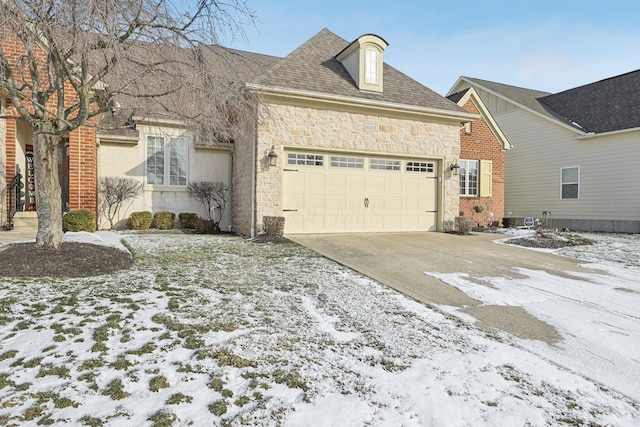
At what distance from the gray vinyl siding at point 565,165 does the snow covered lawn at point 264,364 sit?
1323 centimetres

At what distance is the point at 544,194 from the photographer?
A: 53.8ft

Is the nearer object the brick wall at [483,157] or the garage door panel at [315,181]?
the garage door panel at [315,181]

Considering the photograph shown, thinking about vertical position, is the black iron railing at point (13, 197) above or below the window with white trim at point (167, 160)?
below

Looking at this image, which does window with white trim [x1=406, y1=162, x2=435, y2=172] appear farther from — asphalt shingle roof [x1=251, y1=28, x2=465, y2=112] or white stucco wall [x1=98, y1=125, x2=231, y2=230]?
white stucco wall [x1=98, y1=125, x2=231, y2=230]

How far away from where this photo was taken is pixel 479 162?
15.1 metres

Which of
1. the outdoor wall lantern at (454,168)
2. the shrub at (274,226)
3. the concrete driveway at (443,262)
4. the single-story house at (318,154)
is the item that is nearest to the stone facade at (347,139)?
the single-story house at (318,154)

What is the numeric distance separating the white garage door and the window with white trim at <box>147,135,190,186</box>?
419 cm

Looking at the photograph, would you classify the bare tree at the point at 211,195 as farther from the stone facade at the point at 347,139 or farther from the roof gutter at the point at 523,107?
the roof gutter at the point at 523,107

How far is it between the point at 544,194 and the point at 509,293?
14.0m

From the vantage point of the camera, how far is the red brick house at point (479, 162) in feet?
49.0

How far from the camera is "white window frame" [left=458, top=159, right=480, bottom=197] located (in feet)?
49.1

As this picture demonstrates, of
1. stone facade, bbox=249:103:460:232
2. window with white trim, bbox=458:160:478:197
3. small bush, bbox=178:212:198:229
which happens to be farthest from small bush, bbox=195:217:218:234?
window with white trim, bbox=458:160:478:197

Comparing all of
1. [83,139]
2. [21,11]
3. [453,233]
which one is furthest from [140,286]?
[453,233]

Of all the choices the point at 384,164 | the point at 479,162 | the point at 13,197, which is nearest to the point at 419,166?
the point at 384,164
